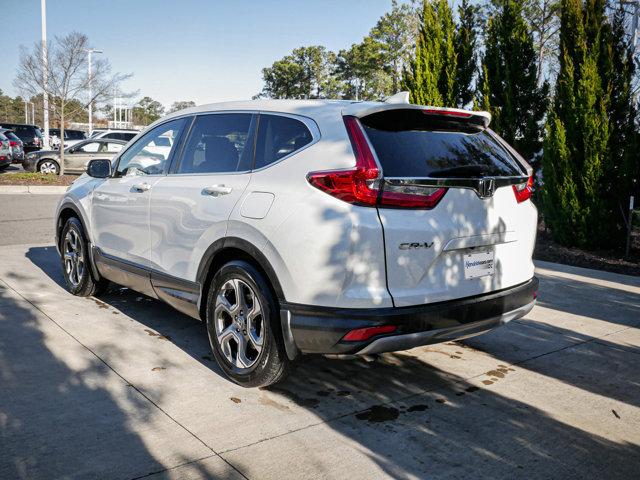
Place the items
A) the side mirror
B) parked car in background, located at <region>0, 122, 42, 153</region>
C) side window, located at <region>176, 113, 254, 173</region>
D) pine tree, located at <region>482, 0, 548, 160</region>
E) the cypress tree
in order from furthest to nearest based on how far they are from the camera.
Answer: parked car in background, located at <region>0, 122, 42, 153</region>
pine tree, located at <region>482, 0, 548, 160</region>
the cypress tree
the side mirror
side window, located at <region>176, 113, 254, 173</region>

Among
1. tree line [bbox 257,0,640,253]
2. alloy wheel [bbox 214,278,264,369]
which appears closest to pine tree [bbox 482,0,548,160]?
tree line [bbox 257,0,640,253]

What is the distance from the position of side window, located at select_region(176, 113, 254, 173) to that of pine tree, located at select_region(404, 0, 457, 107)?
7.57m

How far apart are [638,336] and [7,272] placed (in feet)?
21.6

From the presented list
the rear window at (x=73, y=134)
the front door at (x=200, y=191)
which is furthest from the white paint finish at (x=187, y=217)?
the rear window at (x=73, y=134)

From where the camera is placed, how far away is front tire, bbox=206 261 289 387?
3.61m

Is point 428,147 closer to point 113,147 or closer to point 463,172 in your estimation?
point 463,172

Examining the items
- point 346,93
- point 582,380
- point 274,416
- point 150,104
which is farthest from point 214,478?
point 150,104

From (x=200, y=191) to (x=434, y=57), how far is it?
336 inches

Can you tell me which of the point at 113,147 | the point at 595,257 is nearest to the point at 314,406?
the point at 595,257

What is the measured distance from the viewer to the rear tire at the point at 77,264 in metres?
5.84

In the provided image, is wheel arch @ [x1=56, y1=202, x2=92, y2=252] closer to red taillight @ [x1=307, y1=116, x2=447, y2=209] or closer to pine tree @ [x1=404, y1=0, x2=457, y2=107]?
red taillight @ [x1=307, y1=116, x2=447, y2=209]

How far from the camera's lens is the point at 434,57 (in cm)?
1153

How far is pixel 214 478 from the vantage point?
9.19 feet

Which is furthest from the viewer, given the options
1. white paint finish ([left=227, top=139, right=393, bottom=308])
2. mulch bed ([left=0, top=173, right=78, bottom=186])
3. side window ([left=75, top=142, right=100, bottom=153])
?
side window ([left=75, top=142, right=100, bottom=153])
